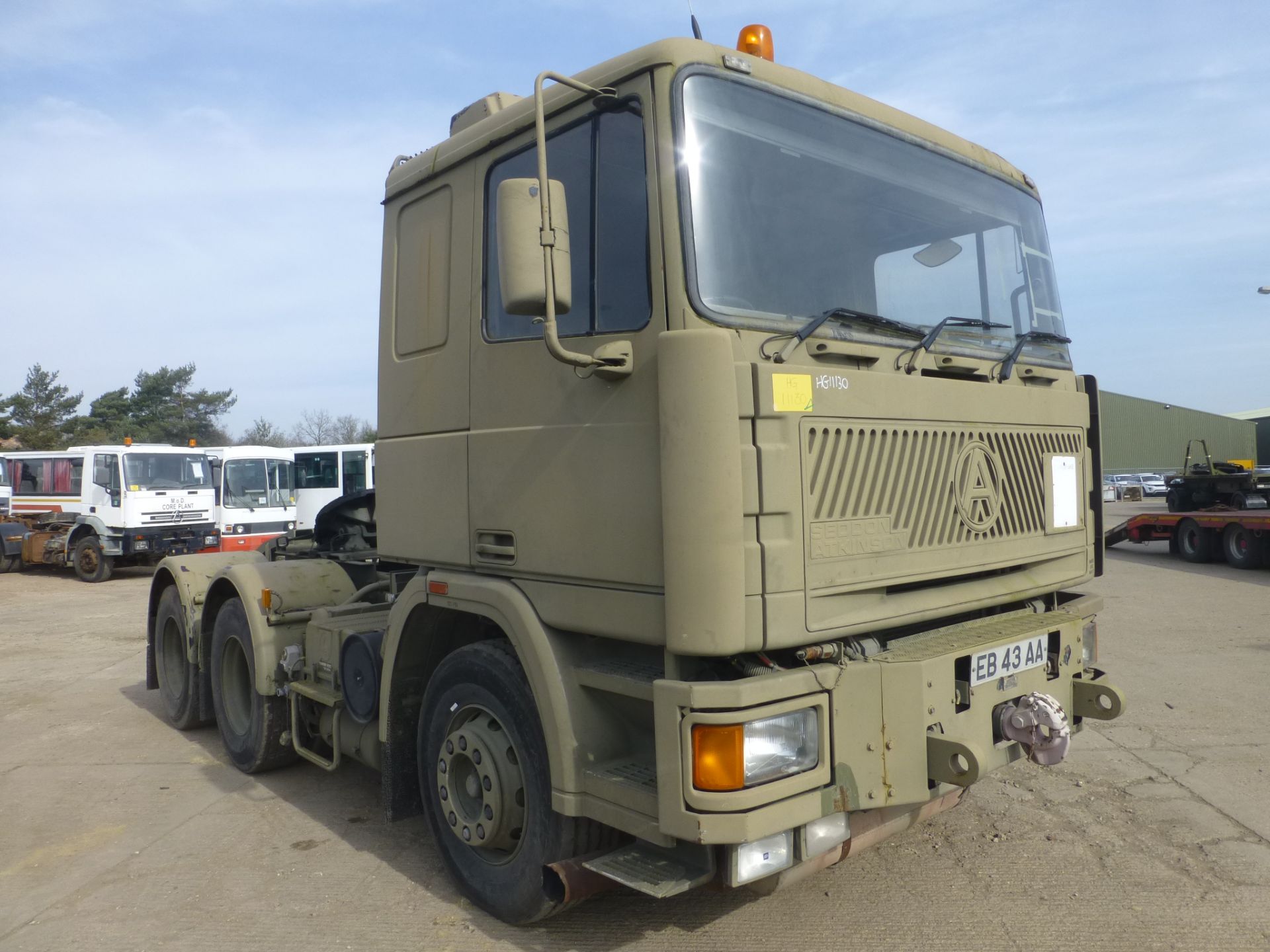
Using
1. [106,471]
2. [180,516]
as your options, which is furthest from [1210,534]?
[106,471]

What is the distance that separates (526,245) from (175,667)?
5.05 meters

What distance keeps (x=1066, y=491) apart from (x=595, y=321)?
201 cm

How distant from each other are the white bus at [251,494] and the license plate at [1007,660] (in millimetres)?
17393

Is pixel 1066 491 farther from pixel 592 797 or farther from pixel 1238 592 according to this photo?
pixel 1238 592

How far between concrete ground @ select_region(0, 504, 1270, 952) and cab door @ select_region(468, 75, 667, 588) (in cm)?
143

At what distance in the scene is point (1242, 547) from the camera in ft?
50.0

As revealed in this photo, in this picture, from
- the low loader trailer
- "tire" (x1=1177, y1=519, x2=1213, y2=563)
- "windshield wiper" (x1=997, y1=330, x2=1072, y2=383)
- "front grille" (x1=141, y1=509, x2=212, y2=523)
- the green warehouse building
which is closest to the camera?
"windshield wiper" (x1=997, y1=330, x2=1072, y2=383)

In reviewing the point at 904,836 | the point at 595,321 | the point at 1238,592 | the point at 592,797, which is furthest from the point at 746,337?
the point at 1238,592

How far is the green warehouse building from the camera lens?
2008 inches

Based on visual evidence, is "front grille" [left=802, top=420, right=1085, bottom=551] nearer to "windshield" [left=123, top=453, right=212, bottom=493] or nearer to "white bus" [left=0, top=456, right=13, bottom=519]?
"windshield" [left=123, top=453, right=212, bottom=493]

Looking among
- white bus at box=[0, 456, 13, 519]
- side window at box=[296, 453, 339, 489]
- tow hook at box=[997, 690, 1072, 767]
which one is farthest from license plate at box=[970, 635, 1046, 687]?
white bus at box=[0, 456, 13, 519]

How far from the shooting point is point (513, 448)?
3217mm

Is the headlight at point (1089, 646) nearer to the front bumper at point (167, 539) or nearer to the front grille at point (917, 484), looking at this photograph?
the front grille at point (917, 484)

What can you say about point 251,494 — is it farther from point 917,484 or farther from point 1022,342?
point 917,484
